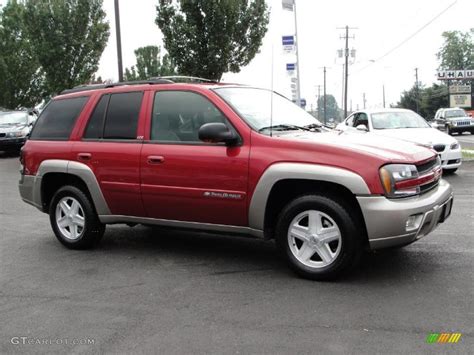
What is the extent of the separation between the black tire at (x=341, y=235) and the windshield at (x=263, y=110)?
77cm

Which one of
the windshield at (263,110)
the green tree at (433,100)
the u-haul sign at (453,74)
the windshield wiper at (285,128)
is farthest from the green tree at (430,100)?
the windshield wiper at (285,128)

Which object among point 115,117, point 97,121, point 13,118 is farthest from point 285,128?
point 13,118

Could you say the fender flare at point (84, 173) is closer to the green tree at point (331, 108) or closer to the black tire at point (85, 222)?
the black tire at point (85, 222)

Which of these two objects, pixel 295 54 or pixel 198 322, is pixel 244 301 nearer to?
pixel 198 322

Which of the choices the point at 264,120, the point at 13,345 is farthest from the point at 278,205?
the point at 13,345

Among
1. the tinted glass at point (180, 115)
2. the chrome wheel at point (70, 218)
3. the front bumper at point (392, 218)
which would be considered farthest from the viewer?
the chrome wheel at point (70, 218)

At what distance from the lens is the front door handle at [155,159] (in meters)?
5.07

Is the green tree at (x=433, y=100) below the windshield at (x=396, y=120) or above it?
above

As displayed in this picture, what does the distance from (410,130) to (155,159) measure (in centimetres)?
780

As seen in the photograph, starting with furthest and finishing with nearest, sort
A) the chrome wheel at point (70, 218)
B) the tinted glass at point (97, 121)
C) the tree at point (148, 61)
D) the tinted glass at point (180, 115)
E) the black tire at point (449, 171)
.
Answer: the tree at point (148, 61) < the black tire at point (449, 171) < the chrome wheel at point (70, 218) < the tinted glass at point (97, 121) < the tinted glass at point (180, 115)

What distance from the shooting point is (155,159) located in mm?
5105

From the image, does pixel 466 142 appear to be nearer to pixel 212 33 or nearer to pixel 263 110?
pixel 212 33

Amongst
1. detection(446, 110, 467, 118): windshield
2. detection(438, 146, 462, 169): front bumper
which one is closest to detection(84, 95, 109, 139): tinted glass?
detection(438, 146, 462, 169): front bumper

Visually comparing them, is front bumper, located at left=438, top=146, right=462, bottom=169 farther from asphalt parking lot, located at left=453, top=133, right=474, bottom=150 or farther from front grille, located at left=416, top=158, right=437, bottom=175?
asphalt parking lot, located at left=453, top=133, right=474, bottom=150
